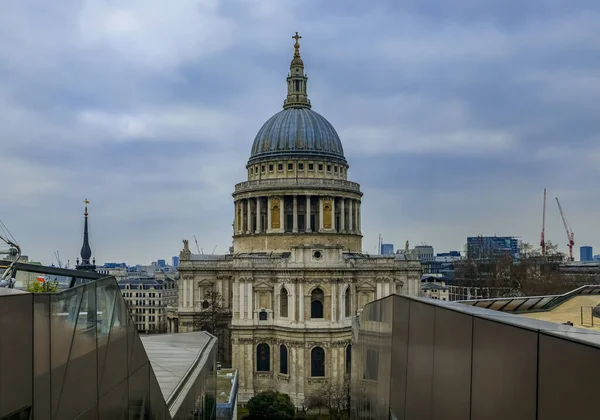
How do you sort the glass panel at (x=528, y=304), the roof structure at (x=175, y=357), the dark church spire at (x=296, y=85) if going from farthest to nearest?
1. the dark church spire at (x=296, y=85)
2. the roof structure at (x=175, y=357)
3. the glass panel at (x=528, y=304)

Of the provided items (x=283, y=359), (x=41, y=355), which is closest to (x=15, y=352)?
(x=41, y=355)

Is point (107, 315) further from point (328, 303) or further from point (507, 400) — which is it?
point (328, 303)

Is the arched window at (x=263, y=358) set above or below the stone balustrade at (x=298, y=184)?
below

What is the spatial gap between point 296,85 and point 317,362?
125 ft

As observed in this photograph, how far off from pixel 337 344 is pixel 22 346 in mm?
57794

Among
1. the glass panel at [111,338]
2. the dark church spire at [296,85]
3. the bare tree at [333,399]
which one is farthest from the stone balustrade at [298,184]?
the glass panel at [111,338]

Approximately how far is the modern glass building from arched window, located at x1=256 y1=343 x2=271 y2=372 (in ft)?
161

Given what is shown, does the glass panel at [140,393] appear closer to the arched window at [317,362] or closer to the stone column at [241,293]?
the arched window at [317,362]

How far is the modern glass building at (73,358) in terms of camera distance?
901 centimetres

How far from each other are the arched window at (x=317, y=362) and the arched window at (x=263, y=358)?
500cm

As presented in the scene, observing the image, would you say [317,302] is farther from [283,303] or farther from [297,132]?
[297,132]

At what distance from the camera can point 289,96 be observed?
84.2m

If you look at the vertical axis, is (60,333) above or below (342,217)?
below

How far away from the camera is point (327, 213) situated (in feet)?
248
